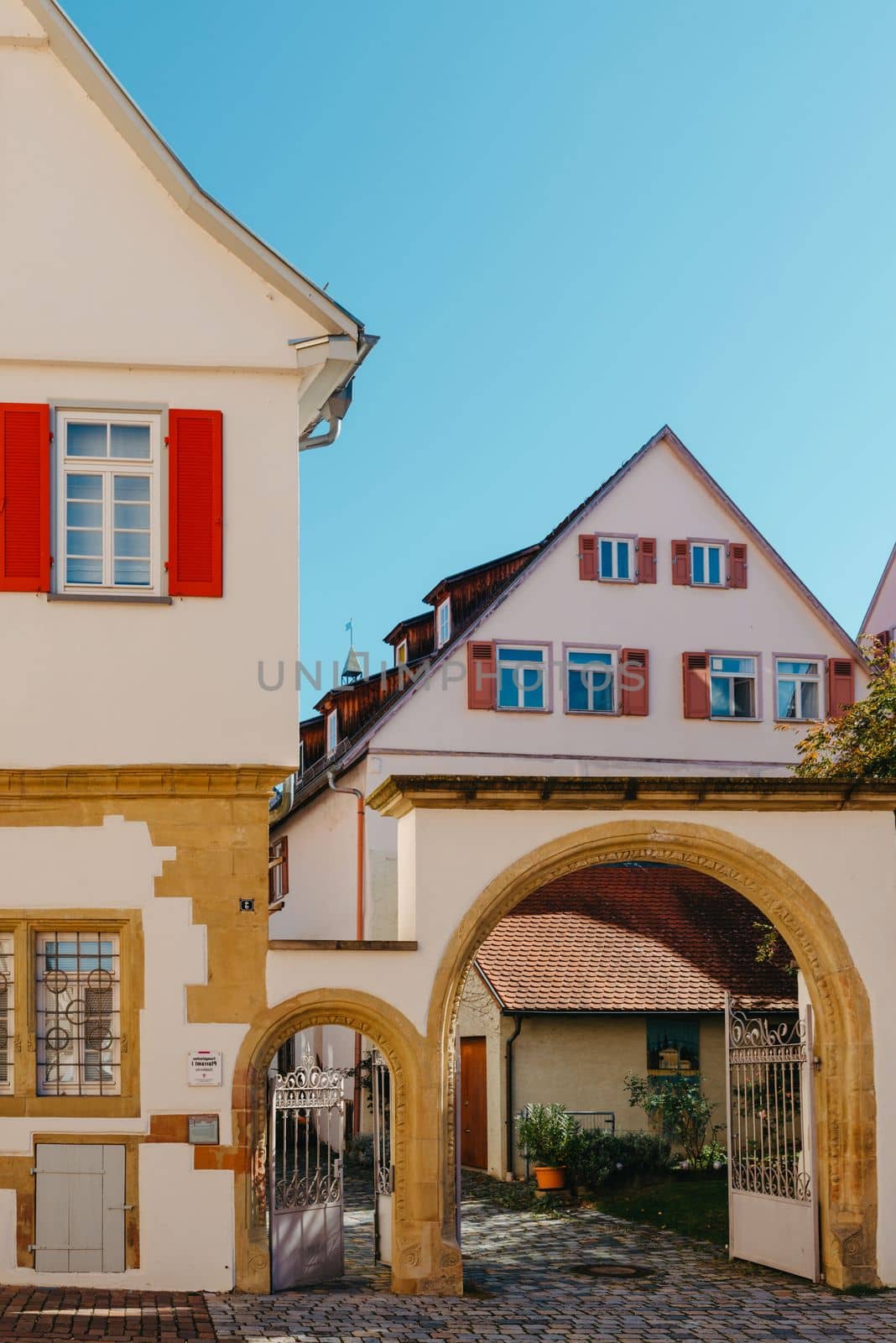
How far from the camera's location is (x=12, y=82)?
15766mm

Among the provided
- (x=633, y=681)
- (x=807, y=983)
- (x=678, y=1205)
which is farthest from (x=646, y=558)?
(x=807, y=983)

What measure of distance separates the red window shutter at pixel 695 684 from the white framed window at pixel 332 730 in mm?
8480

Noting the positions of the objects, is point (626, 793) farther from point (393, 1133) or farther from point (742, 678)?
point (742, 678)

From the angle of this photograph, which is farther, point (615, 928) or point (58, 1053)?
point (615, 928)

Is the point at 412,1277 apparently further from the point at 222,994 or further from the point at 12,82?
the point at 12,82

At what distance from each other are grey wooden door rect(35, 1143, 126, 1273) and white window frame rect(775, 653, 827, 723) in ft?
66.0

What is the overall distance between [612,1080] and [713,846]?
453 inches

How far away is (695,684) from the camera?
31797mm

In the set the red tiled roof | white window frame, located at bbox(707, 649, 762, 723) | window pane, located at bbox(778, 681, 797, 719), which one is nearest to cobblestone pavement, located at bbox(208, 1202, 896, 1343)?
the red tiled roof

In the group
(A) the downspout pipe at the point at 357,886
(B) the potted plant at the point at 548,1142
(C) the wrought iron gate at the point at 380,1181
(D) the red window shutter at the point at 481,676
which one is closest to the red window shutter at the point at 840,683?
(D) the red window shutter at the point at 481,676

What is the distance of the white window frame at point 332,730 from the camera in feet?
124

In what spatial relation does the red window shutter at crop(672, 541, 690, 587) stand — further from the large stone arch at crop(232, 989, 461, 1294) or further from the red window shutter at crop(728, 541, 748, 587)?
the large stone arch at crop(232, 989, 461, 1294)

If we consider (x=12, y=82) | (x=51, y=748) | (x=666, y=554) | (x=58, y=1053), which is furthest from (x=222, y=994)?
(x=666, y=554)

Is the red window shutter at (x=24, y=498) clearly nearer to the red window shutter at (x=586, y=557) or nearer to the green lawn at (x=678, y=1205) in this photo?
the green lawn at (x=678, y=1205)
